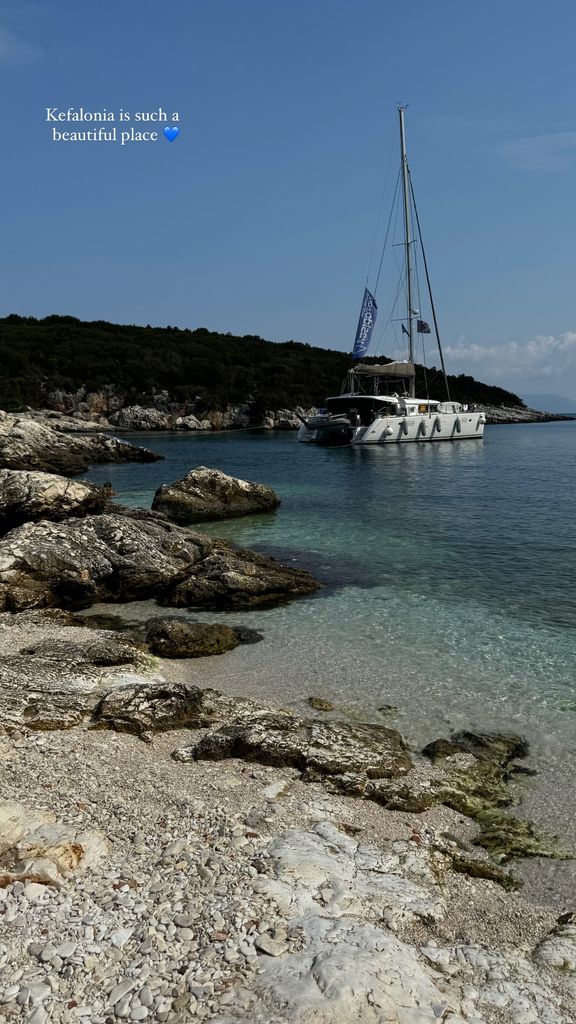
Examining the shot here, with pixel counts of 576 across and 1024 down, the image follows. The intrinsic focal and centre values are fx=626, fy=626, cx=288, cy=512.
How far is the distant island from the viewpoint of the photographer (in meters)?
86.1

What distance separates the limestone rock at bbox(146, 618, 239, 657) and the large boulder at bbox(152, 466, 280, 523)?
12965mm

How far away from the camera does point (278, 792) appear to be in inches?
289

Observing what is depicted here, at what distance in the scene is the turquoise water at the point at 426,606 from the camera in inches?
414

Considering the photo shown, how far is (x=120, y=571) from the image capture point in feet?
53.4

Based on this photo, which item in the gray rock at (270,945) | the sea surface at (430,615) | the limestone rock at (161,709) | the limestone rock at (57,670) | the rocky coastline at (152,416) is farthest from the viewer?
the rocky coastline at (152,416)

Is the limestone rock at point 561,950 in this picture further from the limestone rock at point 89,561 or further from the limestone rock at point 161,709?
the limestone rock at point 89,561

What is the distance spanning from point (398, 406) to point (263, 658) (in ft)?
165

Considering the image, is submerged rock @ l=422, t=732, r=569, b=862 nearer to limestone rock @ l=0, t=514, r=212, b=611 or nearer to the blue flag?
limestone rock @ l=0, t=514, r=212, b=611

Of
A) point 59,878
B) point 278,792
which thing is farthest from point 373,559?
point 59,878

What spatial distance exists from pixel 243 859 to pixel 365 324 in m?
59.1

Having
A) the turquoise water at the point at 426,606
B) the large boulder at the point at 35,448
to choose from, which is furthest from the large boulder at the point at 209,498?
the large boulder at the point at 35,448

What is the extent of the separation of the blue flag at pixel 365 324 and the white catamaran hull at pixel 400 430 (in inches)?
305

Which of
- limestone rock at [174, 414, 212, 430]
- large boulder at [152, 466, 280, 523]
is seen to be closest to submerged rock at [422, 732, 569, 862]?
large boulder at [152, 466, 280, 523]

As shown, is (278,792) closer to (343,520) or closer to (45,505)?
(45,505)
